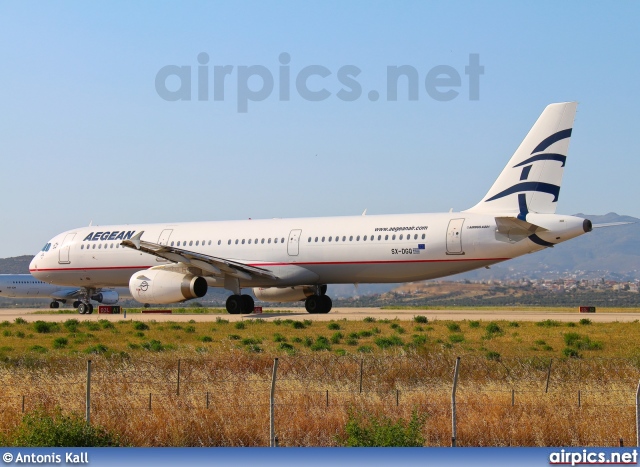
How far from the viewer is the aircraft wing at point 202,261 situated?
125ft

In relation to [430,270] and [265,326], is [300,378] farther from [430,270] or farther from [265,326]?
[430,270]

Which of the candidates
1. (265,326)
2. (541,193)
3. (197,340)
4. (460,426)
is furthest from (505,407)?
(541,193)

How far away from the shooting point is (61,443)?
12.4m

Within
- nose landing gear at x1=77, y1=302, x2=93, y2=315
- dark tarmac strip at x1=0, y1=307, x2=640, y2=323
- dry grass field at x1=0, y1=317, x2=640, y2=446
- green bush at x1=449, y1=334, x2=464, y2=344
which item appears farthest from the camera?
nose landing gear at x1=77, y1=302, x2=93, y2=315

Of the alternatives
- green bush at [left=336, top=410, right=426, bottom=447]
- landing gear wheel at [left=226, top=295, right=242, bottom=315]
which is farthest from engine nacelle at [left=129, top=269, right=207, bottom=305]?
green bush at [left=336, top=410, right=426, bottom=447]

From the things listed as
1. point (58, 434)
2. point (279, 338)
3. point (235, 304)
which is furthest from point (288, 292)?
point (58, 434)

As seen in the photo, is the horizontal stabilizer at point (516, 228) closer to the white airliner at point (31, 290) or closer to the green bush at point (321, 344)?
the green bush at point (321, 344)

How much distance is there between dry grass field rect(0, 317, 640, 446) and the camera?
47.7ft

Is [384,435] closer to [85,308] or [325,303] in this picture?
[325,303]

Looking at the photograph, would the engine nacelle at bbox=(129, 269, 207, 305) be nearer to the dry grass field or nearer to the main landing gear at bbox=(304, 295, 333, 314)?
the main landing gear at bbox=(304, 295, 333, 314)

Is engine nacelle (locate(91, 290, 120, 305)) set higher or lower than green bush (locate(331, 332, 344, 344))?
higher

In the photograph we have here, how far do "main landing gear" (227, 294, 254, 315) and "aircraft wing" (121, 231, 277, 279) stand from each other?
1482mm

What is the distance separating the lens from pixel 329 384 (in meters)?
18.4

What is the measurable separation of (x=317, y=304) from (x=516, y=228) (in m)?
11.4
